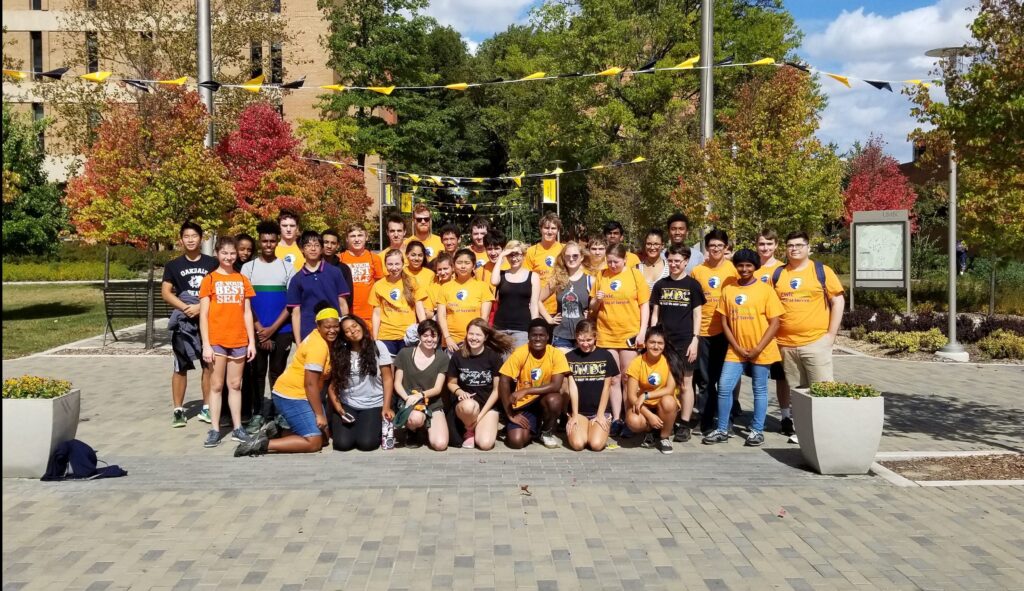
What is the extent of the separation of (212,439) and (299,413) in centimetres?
89

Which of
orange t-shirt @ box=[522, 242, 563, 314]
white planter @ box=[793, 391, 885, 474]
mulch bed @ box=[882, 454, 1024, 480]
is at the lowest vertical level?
mulch bed @ box=[882, 454, 1024, 480]

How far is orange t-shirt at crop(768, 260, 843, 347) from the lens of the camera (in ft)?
26.0

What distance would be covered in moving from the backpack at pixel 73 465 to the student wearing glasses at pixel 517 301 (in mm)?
3575

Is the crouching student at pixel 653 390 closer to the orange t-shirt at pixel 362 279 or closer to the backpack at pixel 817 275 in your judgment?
the backpack at pixel 817 275

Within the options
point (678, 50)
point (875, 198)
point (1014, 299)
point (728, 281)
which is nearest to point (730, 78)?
point (678, 50)

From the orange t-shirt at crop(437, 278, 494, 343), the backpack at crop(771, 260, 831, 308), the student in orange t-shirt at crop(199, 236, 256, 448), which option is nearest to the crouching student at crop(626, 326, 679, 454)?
the backpack at crop(771, 260, 831, 308)

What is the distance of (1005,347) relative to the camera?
44.5ft

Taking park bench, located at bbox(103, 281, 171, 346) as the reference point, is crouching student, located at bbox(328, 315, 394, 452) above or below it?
below

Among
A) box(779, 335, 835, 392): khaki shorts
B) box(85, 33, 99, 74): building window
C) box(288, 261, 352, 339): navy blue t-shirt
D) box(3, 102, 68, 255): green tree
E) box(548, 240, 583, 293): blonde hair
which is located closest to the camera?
box(779, 335, 835, 392): khaki shorts

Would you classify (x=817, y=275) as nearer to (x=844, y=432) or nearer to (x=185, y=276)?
(x=844, y=432)

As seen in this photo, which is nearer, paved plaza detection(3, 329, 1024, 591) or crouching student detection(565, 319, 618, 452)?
paved plaza detection(3, 329, 1024, 591)

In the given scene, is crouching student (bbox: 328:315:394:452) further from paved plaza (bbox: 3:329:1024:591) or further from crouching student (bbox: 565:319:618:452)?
crouching student (bbox: 565:319:618:452)

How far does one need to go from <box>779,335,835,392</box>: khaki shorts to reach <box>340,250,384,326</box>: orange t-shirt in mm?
4153

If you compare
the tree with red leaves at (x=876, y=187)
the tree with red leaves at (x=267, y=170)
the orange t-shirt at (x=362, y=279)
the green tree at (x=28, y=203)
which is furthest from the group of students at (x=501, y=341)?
the tree with red leaves at (x=876, y=187)
